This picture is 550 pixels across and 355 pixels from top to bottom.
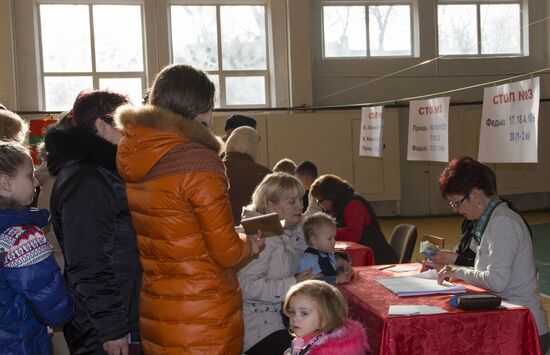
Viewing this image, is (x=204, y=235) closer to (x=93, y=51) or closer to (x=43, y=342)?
(x=43, y=342)

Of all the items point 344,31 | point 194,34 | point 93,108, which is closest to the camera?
point 93,108

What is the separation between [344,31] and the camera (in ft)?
40.5

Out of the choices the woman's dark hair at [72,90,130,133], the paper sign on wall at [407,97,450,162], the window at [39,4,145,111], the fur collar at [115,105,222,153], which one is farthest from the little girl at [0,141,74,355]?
the window at [39,4,145,111]

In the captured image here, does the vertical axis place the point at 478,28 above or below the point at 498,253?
above

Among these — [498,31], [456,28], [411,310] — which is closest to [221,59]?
[456,28]

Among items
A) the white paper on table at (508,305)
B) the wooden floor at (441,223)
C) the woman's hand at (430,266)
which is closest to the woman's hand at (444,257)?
the woman's hand at (430,266)

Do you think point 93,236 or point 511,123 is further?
point 511,123

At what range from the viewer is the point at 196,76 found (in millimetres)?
2111

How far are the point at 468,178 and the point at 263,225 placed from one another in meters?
1.23

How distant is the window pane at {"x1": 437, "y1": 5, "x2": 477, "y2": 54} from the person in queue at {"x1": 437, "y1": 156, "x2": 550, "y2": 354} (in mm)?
10063

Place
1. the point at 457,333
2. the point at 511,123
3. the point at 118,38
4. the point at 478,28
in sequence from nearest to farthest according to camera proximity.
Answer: the point at 457,333, the point at 511,123, the point at 118,38, the point at 478,28

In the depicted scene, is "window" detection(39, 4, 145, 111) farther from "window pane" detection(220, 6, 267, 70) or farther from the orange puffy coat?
the orange puffy coat

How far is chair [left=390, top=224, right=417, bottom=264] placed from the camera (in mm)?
4773

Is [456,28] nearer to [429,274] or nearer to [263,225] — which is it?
[429,274]
